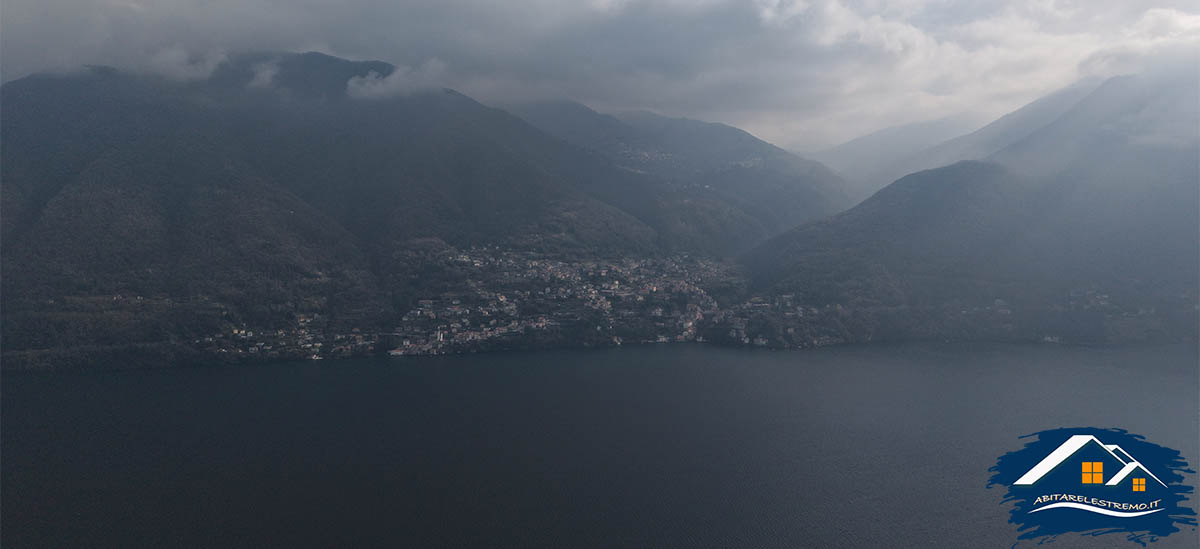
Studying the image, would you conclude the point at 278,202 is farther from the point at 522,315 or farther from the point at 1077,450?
the point at 1077,450

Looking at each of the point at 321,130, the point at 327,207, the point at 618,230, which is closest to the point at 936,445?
the point at 618,230

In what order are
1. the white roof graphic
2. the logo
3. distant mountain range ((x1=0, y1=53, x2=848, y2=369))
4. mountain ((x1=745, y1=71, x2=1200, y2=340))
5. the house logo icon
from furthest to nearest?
mountain ((x1=745, y1=71, x2=1200, y2=340)), distant mountain range ((x1=0, y1=53, x2=848, y2=369)), the white roof graphic, the logo, the house logo icon

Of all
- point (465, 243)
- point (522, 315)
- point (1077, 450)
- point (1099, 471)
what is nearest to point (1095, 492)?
point (1099, 471)

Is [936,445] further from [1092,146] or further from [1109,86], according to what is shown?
[1109,86]

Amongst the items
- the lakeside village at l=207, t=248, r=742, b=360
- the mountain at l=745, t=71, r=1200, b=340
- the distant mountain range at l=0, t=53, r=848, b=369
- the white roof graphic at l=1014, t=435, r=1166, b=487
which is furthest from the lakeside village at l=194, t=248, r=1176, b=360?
the white roof graphic at l=1014, t=435, r=1166, b=487

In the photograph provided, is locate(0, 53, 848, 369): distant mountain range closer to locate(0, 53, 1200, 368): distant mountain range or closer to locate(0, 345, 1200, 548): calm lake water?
locate(0, 53, 1200, 368): distant mountain range

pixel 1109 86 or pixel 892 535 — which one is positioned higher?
pixel 1109 86
